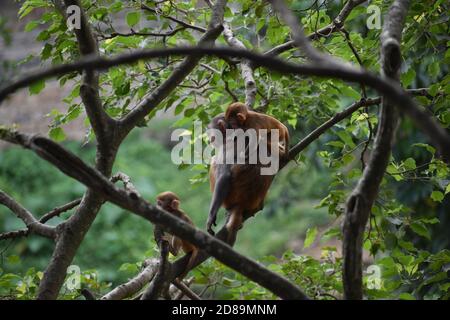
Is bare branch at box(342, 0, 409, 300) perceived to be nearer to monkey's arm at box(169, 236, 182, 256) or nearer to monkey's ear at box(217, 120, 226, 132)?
monkey's ear at box(217, 120, 226, 132)

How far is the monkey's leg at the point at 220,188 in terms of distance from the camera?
3.59 metres

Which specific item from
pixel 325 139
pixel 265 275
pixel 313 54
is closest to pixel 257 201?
pixel 265 275

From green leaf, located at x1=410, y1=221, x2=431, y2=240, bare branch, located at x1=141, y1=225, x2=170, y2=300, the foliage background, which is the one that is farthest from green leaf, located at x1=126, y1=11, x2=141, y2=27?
green leaf, located at x1=410, y1=221, x2=431, y2=240

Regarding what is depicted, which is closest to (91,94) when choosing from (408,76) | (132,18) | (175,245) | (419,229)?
(132,18)

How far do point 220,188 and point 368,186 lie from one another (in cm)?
137

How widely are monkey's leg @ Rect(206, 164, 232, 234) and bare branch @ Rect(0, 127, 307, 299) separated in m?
1.15

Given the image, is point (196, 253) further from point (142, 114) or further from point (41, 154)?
point (41, 154)

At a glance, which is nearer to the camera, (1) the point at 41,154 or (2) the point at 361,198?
(1) the point at 41,154

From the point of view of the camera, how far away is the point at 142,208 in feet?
7.66

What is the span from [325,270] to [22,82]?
2748 millimetres

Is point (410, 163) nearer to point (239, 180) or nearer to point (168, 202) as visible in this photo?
point (239, 180)

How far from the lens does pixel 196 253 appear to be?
3373 mm

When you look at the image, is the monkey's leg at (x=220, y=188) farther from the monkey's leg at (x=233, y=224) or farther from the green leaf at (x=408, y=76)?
the green leaf at (x=408, y=76)

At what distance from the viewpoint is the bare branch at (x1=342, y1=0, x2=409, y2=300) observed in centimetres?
241
